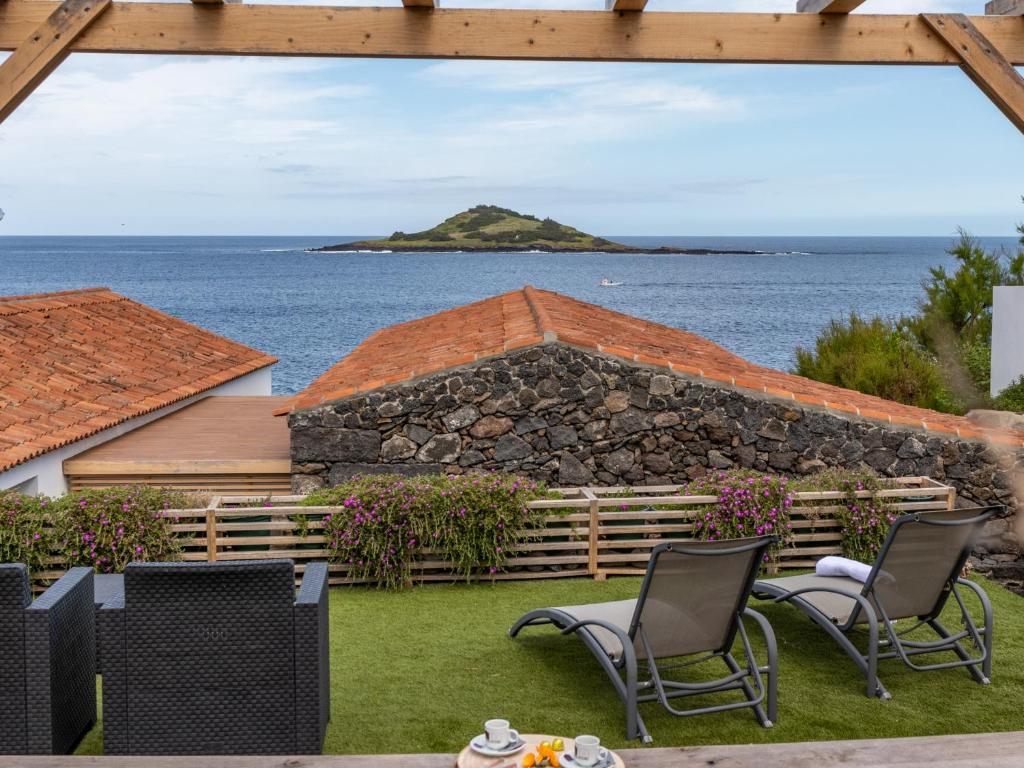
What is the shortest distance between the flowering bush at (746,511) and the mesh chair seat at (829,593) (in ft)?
4.94

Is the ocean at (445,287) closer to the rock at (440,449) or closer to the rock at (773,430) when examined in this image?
the rock at (440,449)

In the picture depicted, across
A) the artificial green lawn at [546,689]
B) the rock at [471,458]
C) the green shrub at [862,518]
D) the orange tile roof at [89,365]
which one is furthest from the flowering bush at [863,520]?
the orange tile roof at [89,365]

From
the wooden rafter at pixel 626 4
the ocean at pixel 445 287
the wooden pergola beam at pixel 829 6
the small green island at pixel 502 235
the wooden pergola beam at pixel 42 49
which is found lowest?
the ocean at pixel 445 287

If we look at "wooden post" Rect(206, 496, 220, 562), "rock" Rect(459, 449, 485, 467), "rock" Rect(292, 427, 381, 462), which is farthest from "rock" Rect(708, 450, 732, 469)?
"wooden post" Rect(206, 496, 220, 562)

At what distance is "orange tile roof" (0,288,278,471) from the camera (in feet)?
40.2

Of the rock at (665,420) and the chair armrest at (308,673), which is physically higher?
the rock at (665,420)

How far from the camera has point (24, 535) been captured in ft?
26.9

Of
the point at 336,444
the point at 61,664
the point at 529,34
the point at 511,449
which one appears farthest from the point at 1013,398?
the point at 61,664

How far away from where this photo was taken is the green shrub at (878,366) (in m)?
16.9

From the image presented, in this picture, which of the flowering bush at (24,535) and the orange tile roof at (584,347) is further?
the orange tile roof at (584,347)

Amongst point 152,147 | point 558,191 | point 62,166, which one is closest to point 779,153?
point 558,191

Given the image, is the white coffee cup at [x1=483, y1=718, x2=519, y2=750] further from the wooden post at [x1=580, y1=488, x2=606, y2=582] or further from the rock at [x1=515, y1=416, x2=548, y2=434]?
the rock at [x1=515, y1=416, x2=548, y2=434]

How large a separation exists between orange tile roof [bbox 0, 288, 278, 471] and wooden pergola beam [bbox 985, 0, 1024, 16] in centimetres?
924

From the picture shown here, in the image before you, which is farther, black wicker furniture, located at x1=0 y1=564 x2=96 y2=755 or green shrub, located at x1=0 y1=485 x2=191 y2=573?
green shrub, located at x1=0 y1=485 x2=191 y2=573
